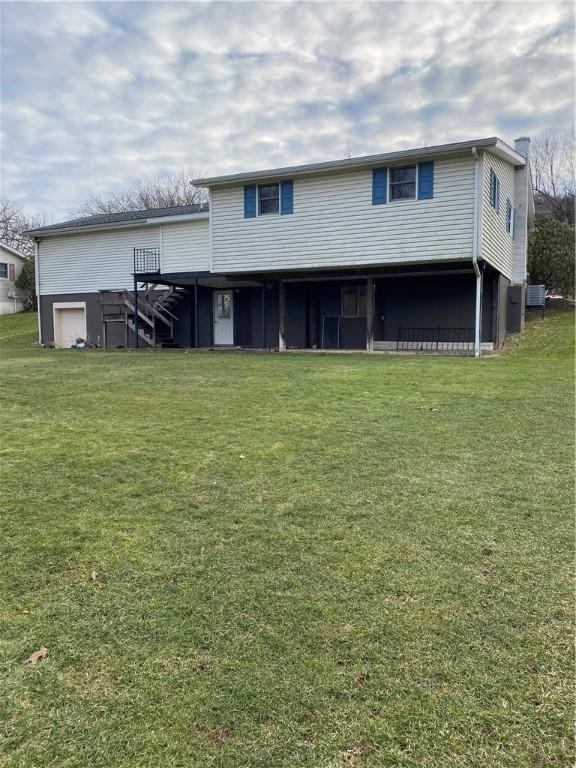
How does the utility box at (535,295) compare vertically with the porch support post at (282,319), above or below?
above

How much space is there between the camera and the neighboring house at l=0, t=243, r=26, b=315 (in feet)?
110

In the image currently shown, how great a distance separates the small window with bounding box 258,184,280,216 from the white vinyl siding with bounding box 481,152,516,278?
212 inches

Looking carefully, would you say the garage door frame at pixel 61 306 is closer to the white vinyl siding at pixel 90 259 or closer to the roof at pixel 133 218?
the white vinyl siding at pixel 90 259

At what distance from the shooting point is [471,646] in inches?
79.9

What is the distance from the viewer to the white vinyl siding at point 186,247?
17.2 meters

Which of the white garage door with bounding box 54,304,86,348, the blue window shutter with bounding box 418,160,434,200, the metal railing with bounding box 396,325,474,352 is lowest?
the metal railing with bounding box 396,325,474,352

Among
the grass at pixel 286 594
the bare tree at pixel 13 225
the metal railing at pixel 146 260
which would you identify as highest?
the bare tree at pixel 13 225

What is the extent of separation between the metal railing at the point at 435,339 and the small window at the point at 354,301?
1.42 m

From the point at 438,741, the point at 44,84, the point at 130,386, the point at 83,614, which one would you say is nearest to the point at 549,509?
the point at 438,741

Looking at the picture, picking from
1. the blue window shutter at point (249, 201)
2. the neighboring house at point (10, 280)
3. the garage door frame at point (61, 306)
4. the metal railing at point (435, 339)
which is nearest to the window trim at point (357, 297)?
the metal railing at point (435, 339)

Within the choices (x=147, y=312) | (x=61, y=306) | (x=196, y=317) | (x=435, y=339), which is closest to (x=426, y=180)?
(x=435, y=339)

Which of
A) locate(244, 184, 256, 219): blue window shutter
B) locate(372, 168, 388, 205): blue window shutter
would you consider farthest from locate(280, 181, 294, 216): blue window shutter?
locate(372, 168, 388, 205): blue window shutter

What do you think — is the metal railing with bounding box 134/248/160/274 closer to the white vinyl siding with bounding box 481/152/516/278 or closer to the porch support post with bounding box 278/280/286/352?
the porch support post with bounding box 278/280/286/352

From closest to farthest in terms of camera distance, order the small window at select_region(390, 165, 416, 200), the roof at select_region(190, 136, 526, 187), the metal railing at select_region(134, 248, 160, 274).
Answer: the roof at select_region(190, 136, 526, 187), the small window at select_region(390, 165, 416, 200), the metal railing at select_region(134, 248, 160, 274)
